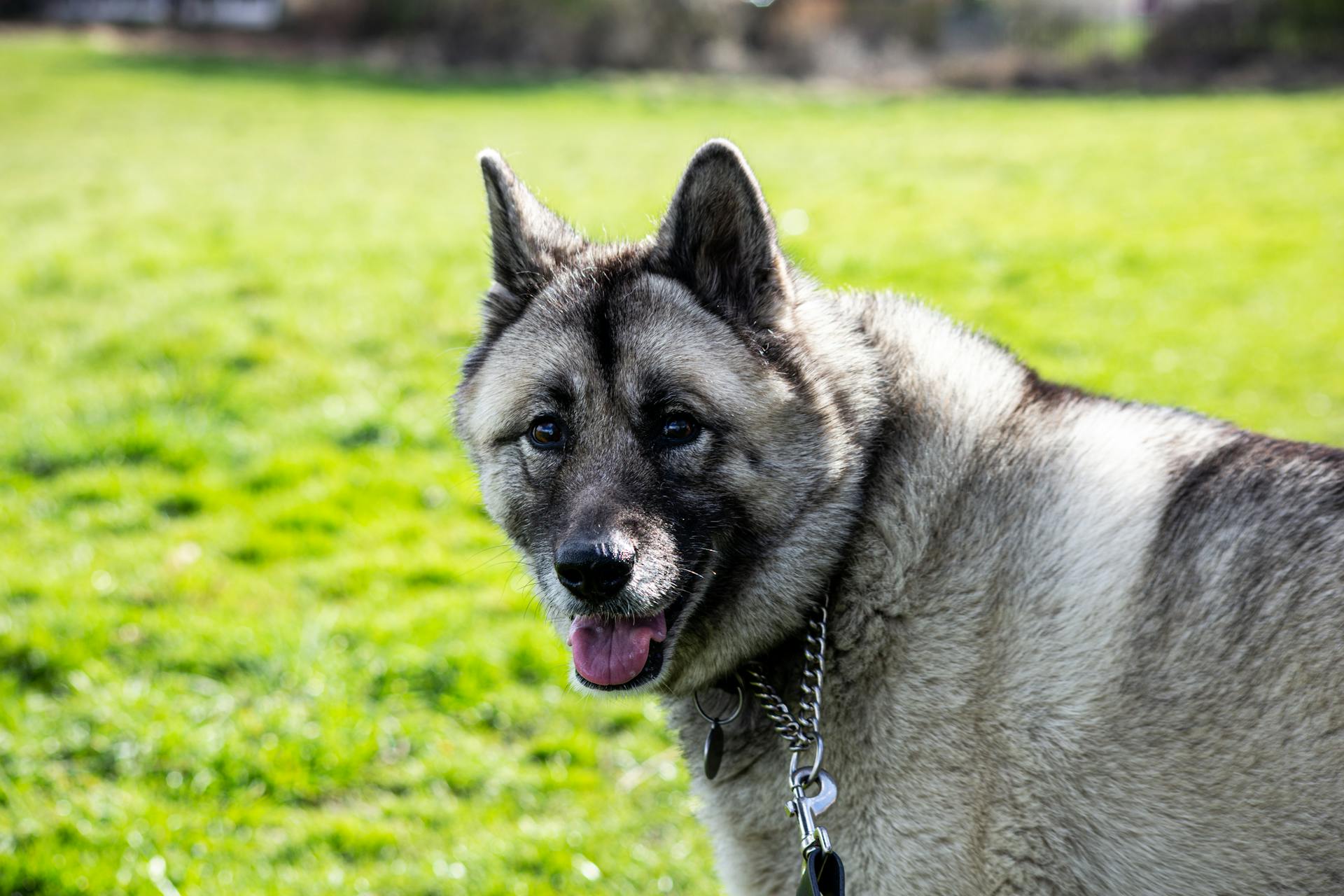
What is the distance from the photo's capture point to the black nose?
8.16 ft

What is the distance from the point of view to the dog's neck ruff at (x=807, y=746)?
7.61ft

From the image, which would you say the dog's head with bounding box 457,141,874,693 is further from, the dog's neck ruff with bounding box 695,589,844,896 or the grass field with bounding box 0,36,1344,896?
the grass field with bounding box 0,36,1344,896

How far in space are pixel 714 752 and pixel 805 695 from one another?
313mm

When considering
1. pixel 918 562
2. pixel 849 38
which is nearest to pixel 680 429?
pixel 918 562

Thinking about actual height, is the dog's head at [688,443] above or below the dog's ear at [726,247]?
below

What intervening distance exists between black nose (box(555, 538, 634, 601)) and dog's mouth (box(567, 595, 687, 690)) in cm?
17

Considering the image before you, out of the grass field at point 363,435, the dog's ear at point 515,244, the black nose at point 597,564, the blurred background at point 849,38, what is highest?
the blurred background at point 849,38

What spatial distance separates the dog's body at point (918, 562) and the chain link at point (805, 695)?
0.04m

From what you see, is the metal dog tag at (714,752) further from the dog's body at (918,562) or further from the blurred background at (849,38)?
the blurred background at (849,38)

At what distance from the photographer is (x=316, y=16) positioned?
31.6m

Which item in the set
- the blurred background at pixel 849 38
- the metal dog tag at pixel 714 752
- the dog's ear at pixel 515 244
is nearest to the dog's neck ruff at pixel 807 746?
the metal dog tag at pixel 714 752

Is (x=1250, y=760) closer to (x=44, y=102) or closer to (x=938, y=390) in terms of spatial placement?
(x=938, y=390)

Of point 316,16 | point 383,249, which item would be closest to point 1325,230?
point 383,249

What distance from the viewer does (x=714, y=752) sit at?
2730mm
